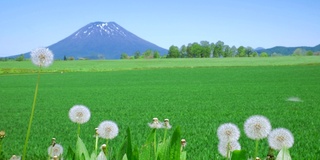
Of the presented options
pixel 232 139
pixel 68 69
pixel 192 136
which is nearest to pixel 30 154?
pixel 192 136

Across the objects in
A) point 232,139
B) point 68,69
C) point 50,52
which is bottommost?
point 68,69

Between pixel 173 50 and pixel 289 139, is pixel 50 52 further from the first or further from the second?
pixel 173 50

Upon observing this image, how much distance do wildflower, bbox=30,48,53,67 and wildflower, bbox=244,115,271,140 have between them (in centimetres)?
106

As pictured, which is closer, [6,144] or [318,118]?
[6,144]

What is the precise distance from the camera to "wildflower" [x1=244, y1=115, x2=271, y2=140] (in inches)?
82.7

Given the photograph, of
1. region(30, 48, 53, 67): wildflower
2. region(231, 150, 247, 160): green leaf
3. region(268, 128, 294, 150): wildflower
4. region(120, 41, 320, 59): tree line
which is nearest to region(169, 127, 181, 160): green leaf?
region(231, 150, 247, 160): green leaf

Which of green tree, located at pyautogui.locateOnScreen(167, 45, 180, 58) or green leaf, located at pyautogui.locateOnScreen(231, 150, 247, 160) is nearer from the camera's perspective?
green leaf, located at pyautogui.locateOnScreen(231, 150, 247, 160)

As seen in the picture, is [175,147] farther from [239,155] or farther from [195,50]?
[195,50]

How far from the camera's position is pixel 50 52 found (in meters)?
2.16

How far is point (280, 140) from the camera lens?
212 centimetres

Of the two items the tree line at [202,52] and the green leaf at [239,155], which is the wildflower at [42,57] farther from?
the tree line at [202,52]

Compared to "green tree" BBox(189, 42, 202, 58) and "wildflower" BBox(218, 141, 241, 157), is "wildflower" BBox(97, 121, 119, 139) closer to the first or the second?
"wildflower" BBox(218, 141, 241, 157)

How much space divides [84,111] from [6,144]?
331 inches

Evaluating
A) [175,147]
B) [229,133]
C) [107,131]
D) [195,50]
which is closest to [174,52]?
[195,50]
